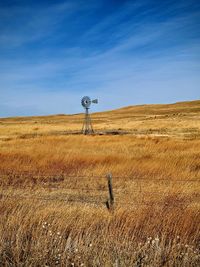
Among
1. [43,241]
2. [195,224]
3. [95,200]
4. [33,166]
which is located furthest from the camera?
[33,166]

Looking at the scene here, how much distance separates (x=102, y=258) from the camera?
397cm

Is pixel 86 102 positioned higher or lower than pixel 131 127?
higher

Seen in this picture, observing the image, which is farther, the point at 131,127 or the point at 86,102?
the point at 131,127

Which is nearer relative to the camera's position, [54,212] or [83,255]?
[83,255]

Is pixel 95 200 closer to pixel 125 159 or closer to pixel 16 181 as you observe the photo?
pixel 16 181

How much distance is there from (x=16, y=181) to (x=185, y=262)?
7.33 meters

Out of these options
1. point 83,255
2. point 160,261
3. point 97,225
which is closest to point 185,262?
point 160,261

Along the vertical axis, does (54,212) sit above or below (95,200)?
above

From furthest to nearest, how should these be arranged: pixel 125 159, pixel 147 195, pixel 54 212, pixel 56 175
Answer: pixel 125 159 < pixel 56 175 < pixel 147 195 < pixel 54 212

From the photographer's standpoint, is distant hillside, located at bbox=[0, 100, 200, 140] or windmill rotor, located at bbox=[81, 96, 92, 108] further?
distant hillside, located at bbox=[0, 100, 200, 140]

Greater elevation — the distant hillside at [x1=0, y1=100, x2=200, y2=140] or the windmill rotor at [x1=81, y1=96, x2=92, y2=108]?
the windmill rotor at [x1=81, y1=96, x2=92, y2=108]

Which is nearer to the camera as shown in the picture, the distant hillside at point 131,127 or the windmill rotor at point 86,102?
the windmill rotor at point 86,102

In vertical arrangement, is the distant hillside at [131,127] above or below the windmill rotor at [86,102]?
below

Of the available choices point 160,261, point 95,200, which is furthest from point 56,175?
point 160,261
